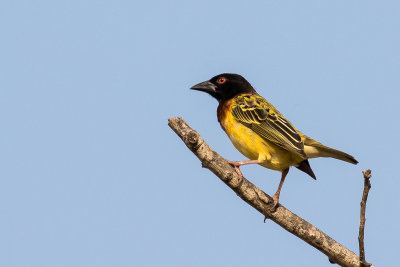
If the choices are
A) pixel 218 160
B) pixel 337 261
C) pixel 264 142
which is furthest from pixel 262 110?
pixel 337 261

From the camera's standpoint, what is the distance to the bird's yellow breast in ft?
26.3

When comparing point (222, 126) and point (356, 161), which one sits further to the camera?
point (222, 126)

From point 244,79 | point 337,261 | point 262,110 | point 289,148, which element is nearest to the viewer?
point 337,261

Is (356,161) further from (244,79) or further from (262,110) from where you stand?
(244,79)

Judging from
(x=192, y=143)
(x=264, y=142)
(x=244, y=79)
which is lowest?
(x=192, y=143)

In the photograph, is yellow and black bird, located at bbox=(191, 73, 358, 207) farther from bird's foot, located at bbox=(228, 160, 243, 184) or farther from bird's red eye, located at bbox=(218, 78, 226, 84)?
bird's red eye, located at bbox=(218, 78, 226, 84)

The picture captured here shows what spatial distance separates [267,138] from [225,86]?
5.66 feet

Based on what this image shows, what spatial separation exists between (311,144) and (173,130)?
2.50 m

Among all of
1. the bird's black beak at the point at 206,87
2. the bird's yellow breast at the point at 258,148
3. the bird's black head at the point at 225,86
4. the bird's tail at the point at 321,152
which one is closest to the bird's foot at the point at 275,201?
the bird's yellow breast at the point at 258,148

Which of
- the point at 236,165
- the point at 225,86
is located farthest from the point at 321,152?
the point at 225,86

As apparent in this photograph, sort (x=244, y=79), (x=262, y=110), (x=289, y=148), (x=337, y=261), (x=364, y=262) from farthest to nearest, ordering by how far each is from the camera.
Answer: (x=244, y=79)
(x=262, y=110)
(x=289, y=148)
(x=337, y=261)
(x=364, y=262)

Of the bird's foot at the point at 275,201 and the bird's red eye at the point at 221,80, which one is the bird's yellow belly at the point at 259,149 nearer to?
the bird's foot at the point at 275,201

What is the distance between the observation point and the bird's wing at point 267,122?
7.79m

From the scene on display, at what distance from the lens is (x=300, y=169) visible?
8.58 metres
